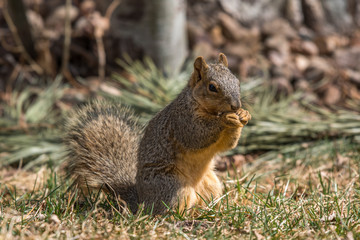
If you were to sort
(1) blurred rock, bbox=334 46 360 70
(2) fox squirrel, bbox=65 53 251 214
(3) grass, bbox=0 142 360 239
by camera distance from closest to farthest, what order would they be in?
(3) grass, bbox=0 142 360 239
(2) fox squirrel, bbox=65 53 251 214
(1) blurred rock, bbox=334 46 360 70

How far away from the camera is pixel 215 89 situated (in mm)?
2607

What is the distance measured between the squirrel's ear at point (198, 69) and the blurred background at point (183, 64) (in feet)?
4.08

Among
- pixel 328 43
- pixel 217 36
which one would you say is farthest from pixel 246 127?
pixel 328 43

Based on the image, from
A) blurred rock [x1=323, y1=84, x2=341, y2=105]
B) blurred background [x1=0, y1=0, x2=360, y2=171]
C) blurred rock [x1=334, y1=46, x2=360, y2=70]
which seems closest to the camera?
blurred background [x1=0, y1=0, x2=360, y2=171]

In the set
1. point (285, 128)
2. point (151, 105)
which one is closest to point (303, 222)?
point (285, 128)

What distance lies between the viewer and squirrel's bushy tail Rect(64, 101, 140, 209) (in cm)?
290

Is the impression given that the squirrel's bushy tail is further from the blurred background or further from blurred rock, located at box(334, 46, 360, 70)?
blurred rock, located at box(334, 46, 360, 70)

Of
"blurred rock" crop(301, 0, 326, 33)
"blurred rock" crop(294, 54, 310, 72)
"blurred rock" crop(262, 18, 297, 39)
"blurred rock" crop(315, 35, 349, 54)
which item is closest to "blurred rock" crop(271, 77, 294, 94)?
"blurred rock" crop(294, 54, 310, 72)

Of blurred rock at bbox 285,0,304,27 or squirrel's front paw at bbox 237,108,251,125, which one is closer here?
squirrel's front paw at bbox 237,108,251,125

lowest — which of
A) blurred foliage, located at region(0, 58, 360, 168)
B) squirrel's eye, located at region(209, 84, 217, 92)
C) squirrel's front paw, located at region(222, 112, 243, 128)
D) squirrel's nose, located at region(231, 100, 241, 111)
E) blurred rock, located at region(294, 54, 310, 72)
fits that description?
blurred foliage, located at region(0, 58, 360, 168)

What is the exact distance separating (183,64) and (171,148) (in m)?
2.76

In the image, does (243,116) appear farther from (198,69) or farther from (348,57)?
(348,57)

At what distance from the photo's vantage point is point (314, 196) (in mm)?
2812

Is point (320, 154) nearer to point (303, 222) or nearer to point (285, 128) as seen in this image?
point (285, 128)
